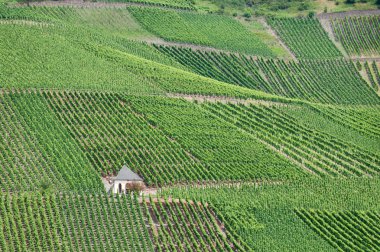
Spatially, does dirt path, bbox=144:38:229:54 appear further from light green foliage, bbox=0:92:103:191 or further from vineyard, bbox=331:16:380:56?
light green foliage, bbox=0:92:103:191

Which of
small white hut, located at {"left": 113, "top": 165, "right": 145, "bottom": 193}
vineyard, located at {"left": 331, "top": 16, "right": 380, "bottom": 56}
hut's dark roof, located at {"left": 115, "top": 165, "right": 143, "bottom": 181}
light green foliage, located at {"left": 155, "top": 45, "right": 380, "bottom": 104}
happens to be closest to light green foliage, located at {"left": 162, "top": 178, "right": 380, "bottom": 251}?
small white hut, located at {"left": 113, "top": 165, "right": 145, "bottom": 193}

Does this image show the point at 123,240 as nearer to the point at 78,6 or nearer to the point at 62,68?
the point at 62,68

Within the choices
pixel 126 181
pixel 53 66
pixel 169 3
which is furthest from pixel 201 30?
pixel 126 181

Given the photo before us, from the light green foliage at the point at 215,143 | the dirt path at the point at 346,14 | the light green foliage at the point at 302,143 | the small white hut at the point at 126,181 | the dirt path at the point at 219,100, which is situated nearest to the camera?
the small white hut at the point at 126,181

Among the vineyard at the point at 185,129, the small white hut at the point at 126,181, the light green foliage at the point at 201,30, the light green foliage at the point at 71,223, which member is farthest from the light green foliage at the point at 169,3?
the light green foliage at the point at 71,223

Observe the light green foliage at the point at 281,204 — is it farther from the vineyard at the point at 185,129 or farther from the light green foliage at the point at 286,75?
the light green foliage at the point at 286,75

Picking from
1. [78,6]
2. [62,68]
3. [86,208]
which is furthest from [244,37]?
[86,208]
